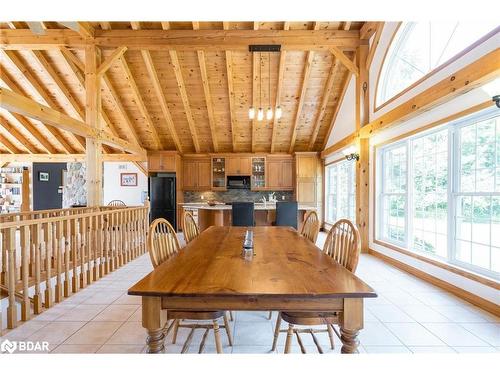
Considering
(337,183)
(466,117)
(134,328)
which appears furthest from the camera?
(337,183)

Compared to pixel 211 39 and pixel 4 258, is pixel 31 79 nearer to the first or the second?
pixel 211 39

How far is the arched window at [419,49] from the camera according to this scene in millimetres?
2751

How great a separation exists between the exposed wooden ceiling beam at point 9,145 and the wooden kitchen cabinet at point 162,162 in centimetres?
456

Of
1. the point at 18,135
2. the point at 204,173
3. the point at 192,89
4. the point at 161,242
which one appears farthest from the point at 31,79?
the point at 161,242

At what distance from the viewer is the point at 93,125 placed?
448 centimetres

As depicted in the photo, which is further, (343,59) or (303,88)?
(303,88)

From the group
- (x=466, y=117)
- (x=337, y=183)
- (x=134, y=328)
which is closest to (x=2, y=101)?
(x=134, y=328)

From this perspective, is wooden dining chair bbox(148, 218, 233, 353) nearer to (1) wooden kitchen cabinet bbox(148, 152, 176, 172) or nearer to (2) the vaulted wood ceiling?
(2) the vaulted wood ceiling

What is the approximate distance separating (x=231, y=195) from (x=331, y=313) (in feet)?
22.4

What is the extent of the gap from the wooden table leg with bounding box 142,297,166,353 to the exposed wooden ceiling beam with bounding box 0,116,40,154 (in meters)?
8.90

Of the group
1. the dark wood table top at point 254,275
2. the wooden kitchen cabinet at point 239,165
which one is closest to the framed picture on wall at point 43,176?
the wooden kitchen cabinet at point 239,165
